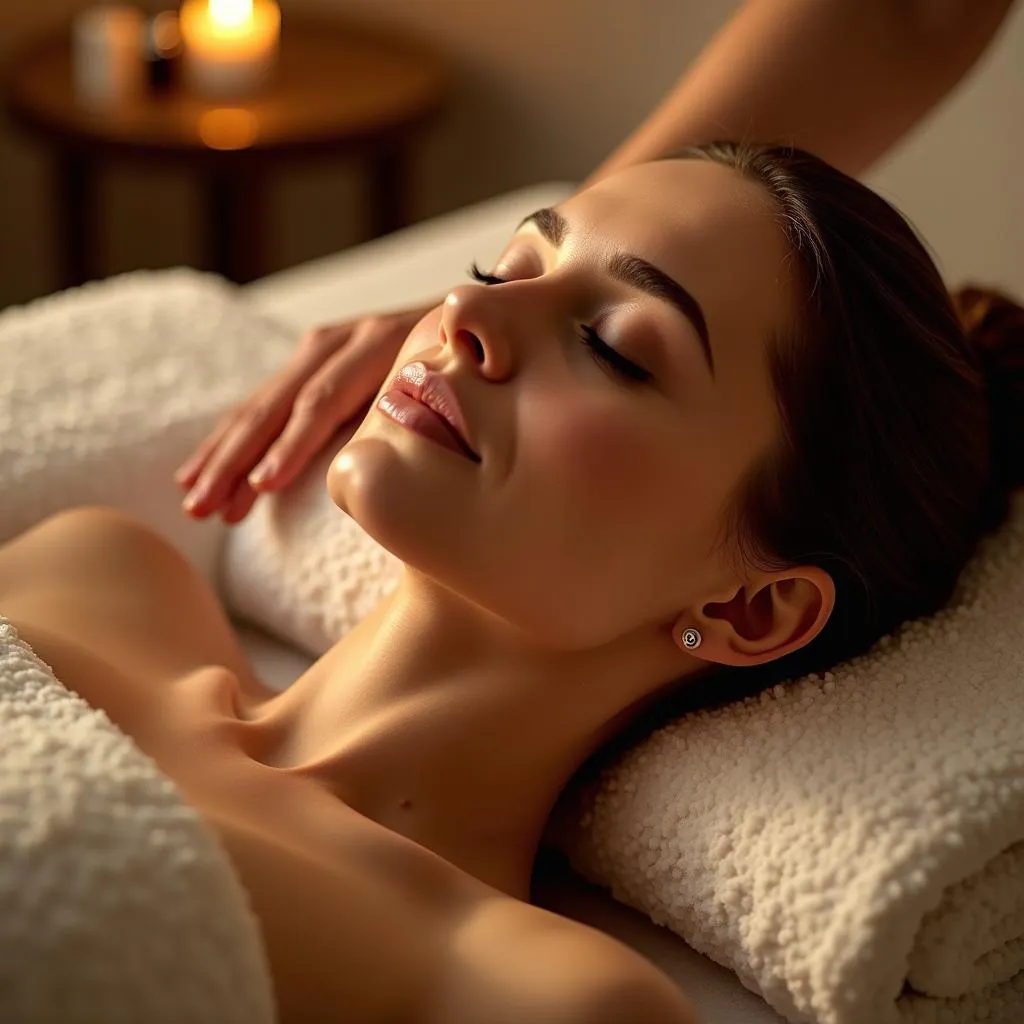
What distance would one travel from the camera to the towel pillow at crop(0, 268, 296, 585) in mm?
1327

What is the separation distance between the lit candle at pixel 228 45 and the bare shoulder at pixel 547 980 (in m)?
1.91

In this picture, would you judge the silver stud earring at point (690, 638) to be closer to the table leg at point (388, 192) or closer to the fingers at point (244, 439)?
Answer: the fingers at point (244, 439)

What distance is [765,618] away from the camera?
1062 millimetres

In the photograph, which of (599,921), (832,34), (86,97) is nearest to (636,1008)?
(599,921)

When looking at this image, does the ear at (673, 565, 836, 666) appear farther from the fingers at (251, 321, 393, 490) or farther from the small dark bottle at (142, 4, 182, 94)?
the small dark bottle at (142, 4, 182, 94)

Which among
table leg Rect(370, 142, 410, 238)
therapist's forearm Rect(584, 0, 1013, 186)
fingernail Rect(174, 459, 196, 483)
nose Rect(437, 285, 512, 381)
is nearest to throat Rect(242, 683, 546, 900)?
nose Rect(437, 285, 512, 381)

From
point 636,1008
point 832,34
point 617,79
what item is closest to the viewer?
point 636,1008

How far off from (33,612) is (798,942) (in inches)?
23.6

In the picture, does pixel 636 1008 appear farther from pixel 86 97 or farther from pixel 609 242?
pixel 86 97

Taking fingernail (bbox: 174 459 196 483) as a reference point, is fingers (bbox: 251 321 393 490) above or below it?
above

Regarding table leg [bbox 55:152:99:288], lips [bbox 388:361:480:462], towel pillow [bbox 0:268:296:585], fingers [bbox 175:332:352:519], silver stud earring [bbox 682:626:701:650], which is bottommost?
table leg [bbox 55:152:99:288]

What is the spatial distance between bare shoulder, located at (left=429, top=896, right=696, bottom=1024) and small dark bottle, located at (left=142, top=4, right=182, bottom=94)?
196 cm

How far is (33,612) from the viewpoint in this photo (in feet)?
3.79

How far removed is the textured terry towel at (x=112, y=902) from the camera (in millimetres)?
756
